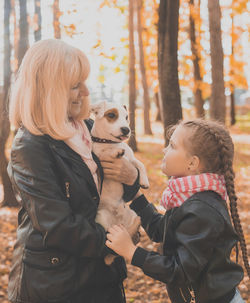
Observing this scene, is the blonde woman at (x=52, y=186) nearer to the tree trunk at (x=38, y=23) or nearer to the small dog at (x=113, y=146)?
the small dog at (x=113, y=146)

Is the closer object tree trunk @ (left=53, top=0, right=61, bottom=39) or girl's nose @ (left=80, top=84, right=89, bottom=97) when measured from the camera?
girl's nose @ (left=80, top=84, right=89, bottom=97)

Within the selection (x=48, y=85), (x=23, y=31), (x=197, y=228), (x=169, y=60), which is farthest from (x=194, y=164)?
(x=23, y=31)

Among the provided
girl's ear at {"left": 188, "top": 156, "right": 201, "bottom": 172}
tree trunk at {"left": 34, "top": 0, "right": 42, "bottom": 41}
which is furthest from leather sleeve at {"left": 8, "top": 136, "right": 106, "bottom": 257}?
tree trunk at {"left": 34, "top": 0, "right": 42, "bottom": 41}

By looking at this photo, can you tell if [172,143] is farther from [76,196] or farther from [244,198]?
[244,198]

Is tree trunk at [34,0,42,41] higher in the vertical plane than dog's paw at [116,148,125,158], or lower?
higher

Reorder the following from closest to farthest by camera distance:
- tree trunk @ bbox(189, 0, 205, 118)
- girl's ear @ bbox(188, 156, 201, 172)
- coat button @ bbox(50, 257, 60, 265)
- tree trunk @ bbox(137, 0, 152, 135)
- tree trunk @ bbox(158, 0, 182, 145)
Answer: coat button @ bbox(50, 257, 60, 265) → girl's ear @ bbox(188, 156, 201, 172) → tree trunk @ bbox(158, 0, 182, 145) → tree trunk @ bbox(189, 0, 205, 118) → tree trunk @ bbox(137, 0, 152, 135)

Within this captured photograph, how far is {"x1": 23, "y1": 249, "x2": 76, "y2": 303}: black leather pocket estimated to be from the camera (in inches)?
79.3

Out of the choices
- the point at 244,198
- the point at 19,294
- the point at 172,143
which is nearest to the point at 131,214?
the point at 172,143

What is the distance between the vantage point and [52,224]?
1913 millimetres

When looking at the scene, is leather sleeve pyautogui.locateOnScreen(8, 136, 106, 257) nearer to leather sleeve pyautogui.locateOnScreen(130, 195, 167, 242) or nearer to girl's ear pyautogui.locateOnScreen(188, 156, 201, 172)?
leather sleeve pyautogui.locateOnScreen(130, 195, 167, 242)

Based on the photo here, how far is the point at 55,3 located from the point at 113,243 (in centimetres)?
907

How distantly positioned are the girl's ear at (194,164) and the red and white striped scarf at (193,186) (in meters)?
0.07

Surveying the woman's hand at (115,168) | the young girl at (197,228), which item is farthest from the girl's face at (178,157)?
the woman's hand at (115,168)

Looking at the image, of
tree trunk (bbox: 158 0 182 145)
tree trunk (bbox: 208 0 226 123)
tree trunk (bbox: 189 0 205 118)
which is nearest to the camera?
tree trunk (bbox: 158 0 182 145)
